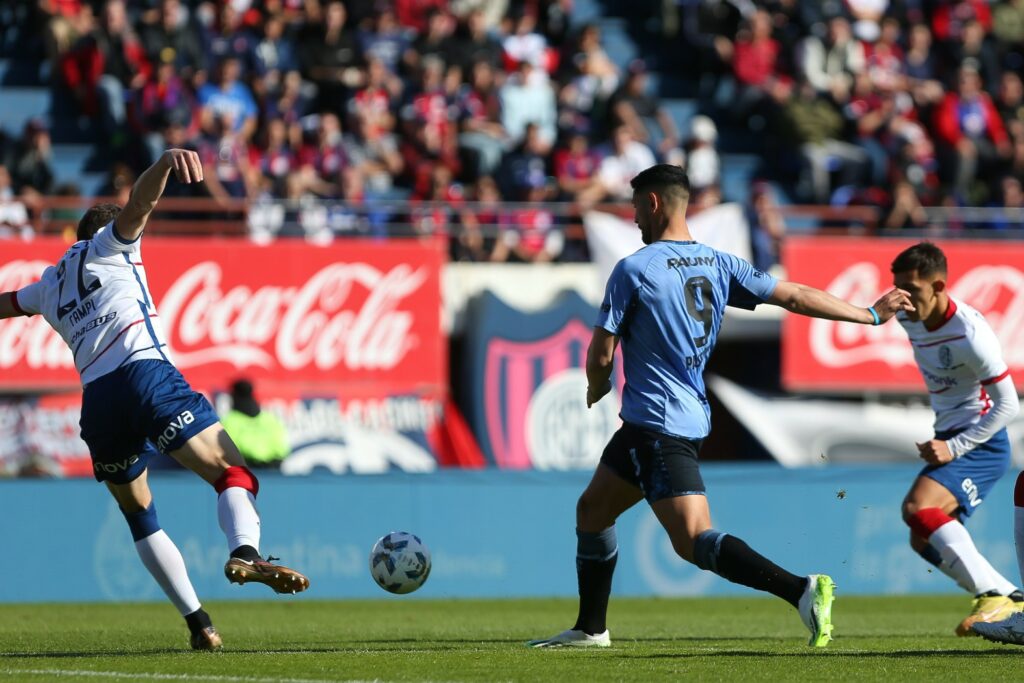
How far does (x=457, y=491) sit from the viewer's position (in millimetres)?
17203

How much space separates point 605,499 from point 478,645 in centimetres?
157

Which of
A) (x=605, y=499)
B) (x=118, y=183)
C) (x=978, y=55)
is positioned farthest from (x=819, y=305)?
(x=978, y=55)

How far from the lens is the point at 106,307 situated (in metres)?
8.95

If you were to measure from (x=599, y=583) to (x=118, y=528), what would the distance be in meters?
8.54

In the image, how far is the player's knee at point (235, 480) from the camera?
880 cm

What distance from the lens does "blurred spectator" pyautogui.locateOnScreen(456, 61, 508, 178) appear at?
71.6 ft

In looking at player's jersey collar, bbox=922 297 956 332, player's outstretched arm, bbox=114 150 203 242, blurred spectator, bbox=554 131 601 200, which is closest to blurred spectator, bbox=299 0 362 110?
blurred spectator, bbox=554 131 601 200

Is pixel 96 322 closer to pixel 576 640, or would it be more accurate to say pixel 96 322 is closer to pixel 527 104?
pixel 576 640

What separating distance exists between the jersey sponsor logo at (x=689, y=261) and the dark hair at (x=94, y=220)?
3148mm

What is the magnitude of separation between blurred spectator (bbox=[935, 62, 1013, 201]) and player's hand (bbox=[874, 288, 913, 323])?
15178 millimetres

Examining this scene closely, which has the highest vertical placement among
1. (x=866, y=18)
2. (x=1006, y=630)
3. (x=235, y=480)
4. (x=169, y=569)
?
(x=866, y=18)

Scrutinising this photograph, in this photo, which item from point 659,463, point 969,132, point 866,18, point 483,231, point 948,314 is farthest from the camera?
point 866,18

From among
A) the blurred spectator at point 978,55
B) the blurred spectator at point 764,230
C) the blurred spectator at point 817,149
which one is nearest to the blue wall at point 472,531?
the blurred spectator at point 764,230

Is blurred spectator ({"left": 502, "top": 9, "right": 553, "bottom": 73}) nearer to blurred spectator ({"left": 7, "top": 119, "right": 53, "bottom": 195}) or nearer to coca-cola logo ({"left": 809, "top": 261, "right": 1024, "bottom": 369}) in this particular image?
coca-cola logo ({"left": 809, "top": 261, "right": 1024, "bottom": 369})
